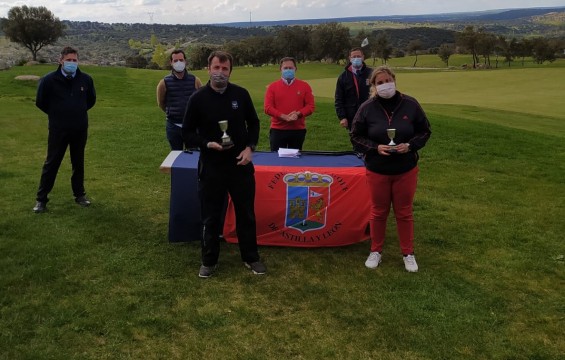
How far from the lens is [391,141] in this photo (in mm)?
4809

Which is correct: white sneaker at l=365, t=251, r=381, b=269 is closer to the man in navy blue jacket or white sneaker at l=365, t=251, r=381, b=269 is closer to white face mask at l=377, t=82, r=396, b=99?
white face mask at l=377, t=82, r=396, b=99

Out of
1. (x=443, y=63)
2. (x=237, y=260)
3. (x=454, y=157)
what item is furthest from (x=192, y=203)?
(x=443, y=63)

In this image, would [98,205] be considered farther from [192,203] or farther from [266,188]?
[266,188]

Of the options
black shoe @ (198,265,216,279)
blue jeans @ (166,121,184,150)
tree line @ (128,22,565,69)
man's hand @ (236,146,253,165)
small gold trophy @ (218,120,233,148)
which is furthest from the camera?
tree line @ (128,22,565,69)

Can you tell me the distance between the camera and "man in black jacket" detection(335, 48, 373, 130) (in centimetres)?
755

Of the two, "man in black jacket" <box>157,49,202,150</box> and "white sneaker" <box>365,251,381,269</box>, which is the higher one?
"man in black jacket" <box>157,49,202,150</box>

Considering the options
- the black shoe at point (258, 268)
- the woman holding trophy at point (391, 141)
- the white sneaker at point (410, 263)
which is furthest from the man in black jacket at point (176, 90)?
the white sneaker at point (410, 263)

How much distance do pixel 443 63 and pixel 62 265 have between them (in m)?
84.9

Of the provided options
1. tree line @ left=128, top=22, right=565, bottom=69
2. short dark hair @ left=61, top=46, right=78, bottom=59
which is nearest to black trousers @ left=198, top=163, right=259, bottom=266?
short dark hair @ left=61, top=46, right=78, bottom=59

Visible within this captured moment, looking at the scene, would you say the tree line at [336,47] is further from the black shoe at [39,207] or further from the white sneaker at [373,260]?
the white sneaker at [373,260]

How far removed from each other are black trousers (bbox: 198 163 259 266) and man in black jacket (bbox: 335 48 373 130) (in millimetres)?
3122

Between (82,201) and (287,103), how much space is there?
328 centimetres

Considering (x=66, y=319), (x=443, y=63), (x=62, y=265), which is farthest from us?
(x=443, y=63)

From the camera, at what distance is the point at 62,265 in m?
5.20
